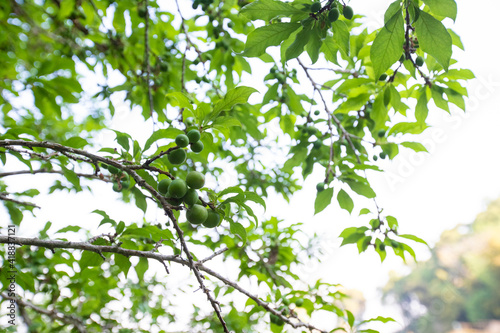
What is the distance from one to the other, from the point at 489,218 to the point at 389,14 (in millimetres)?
40109

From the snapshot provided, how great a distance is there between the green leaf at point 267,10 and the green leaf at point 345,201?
123cm

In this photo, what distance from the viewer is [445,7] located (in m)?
1.08

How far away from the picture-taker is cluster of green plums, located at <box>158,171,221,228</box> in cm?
112

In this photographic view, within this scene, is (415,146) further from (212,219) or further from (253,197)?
(212,219)

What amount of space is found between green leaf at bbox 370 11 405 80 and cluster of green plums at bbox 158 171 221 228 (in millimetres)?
848

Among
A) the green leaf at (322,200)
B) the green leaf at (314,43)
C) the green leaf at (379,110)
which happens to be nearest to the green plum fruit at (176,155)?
the green leaf at (314,43)

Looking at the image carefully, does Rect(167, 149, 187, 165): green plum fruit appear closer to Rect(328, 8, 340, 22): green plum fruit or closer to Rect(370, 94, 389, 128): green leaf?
Rect(328, 8, 340, 22): green plum fruit

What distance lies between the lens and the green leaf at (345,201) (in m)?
2.05

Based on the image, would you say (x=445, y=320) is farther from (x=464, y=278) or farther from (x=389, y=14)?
(x=389, y=14)

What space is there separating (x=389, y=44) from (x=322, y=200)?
110 centimetres

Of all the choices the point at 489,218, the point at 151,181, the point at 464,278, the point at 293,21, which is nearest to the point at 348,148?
the point at 293,21

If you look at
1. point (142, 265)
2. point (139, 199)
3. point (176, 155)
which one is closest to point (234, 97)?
point (176, 155)

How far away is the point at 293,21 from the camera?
4.15 ft

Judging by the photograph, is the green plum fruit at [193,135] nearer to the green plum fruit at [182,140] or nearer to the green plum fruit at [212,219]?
the green plum fruit at [182,140]
